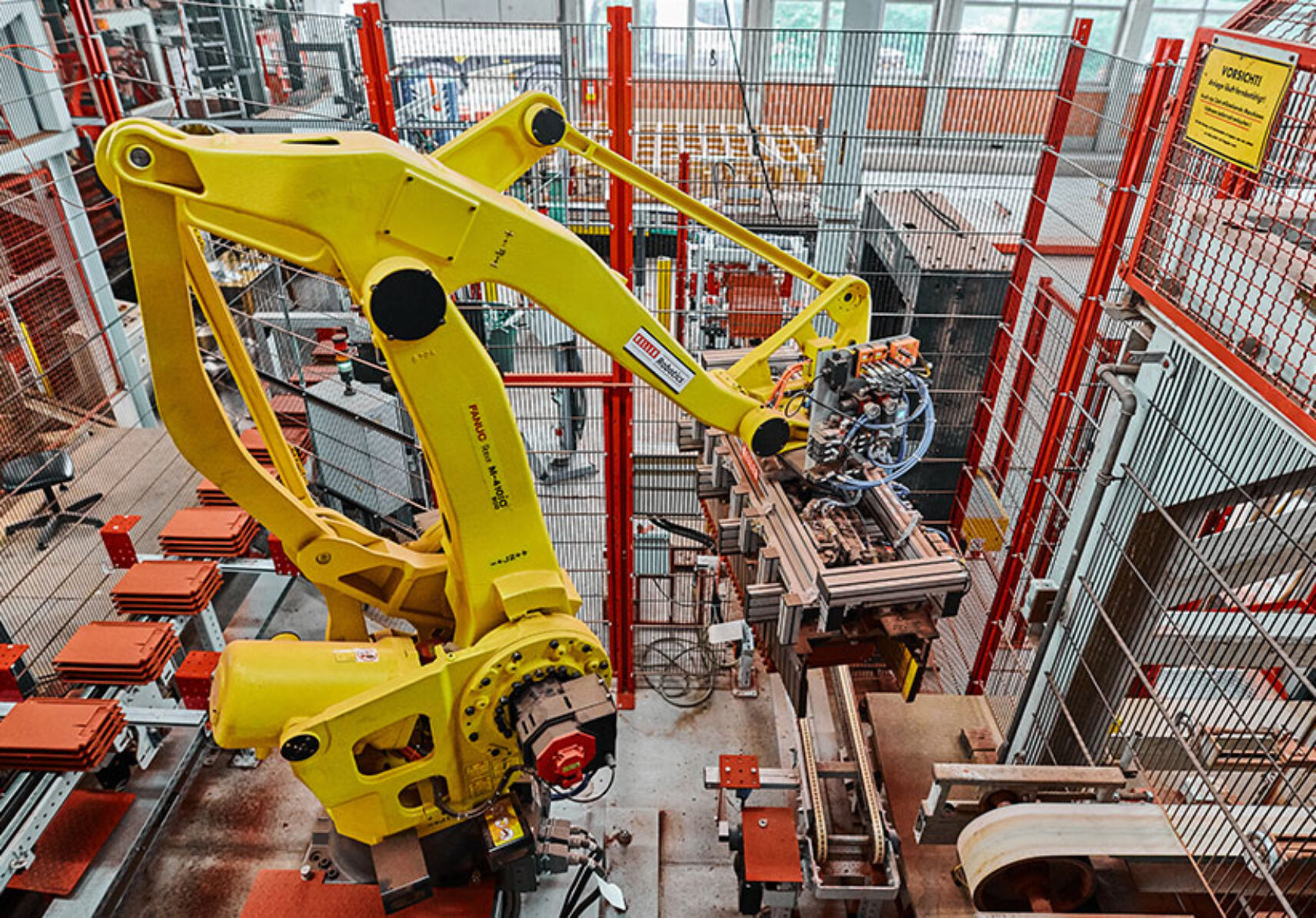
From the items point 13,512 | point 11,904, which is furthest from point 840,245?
point 13,512

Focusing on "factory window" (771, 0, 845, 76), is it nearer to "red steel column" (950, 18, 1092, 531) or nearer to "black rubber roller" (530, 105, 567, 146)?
"red steel column" (950, 18, 1092, 531)

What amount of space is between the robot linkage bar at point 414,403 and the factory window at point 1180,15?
15.4 metres

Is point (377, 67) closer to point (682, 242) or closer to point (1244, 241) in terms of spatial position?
point (682, 242)

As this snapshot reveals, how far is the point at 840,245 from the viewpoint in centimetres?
518

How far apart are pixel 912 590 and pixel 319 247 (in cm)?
258

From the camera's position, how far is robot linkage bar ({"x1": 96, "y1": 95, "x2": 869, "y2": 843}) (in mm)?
2686

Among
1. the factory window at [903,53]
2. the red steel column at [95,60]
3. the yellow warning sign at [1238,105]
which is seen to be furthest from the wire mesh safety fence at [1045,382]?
the red steel column at [95,60]

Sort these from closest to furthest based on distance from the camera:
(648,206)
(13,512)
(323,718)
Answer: (323,718) < (13,512) < (648,206)

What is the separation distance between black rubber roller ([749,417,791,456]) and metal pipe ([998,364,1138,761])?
123 cm

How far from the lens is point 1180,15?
51.1 ft

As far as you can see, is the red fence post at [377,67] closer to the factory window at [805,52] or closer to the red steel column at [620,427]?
the red steel column at [620,427]

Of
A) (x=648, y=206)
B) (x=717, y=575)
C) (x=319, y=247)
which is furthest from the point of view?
(x=648, y=206)

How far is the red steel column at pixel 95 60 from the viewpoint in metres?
6.07

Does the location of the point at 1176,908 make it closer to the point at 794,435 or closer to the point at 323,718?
the point at 794,435
